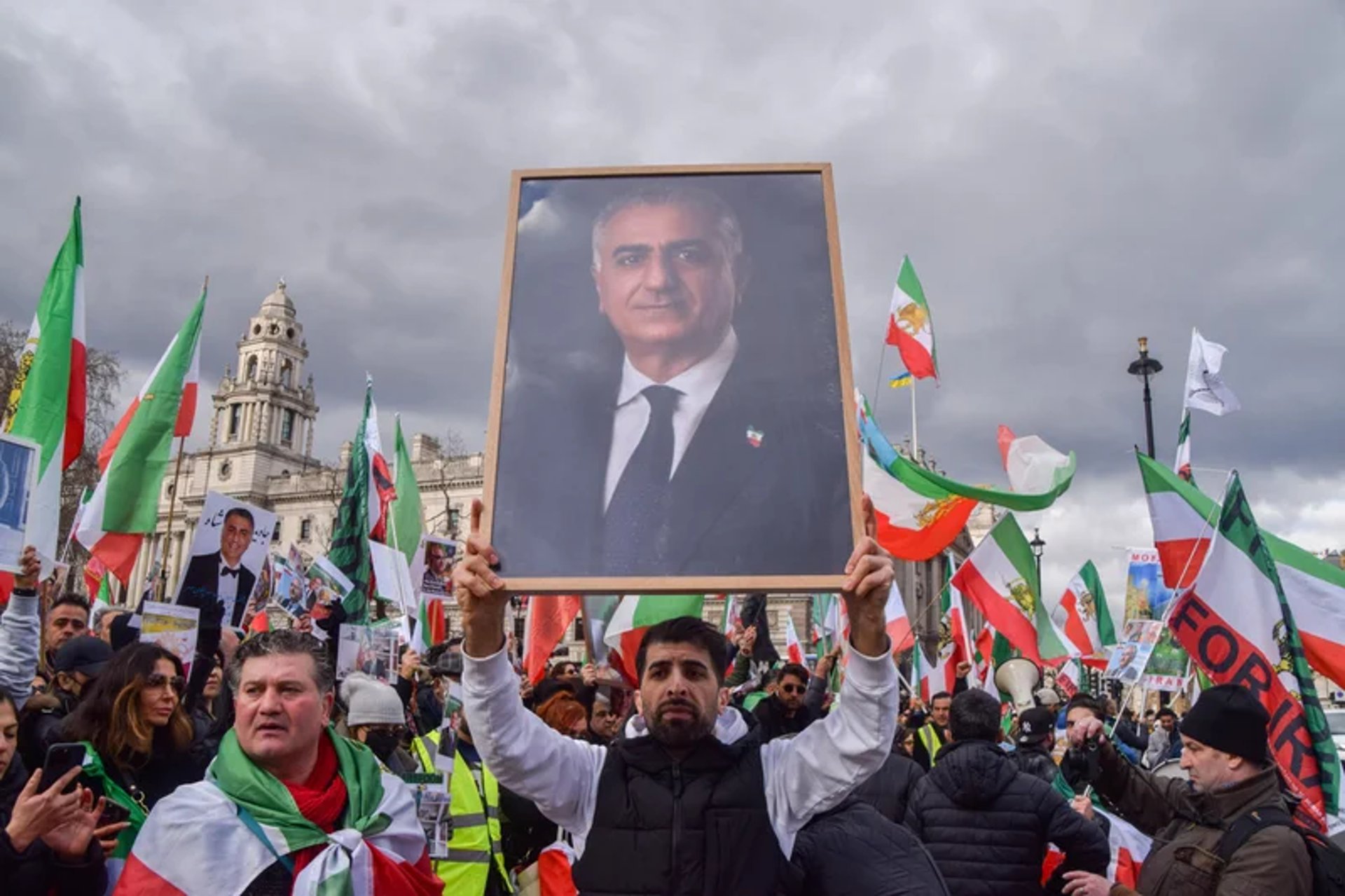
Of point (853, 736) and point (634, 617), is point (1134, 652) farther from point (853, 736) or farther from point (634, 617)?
point (853, 736)

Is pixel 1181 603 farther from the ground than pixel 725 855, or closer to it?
farther from the ground

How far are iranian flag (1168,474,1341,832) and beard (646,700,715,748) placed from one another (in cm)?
340

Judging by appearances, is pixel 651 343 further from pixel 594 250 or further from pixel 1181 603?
pixel 1181 603

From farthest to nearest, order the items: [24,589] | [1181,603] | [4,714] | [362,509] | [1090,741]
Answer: [362,509] → [1181,603] → [24,589] → [1090,741] → [4,714]

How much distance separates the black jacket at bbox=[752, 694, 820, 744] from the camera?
7.21 metres

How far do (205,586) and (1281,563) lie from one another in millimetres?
7361

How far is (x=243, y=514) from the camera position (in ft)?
28.7

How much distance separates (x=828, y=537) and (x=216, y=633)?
5.68 m

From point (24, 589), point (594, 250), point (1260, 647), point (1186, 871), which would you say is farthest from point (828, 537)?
point (24, 589)

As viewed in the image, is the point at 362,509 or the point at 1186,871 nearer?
the point at 1186,871

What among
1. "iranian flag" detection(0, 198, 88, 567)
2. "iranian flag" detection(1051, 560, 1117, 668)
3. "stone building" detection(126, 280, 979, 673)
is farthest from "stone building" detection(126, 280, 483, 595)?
"iranian flag" detection(0, 198, 88, 567)

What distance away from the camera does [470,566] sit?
3.06m

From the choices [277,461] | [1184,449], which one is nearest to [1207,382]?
[1184,449]

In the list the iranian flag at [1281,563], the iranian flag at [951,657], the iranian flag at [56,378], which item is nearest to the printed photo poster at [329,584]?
the iranian flag at [56,378]
